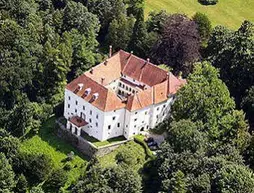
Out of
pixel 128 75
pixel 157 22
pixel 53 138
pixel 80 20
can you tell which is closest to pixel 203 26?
pixel 157 22

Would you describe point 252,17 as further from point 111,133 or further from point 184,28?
point 111,133

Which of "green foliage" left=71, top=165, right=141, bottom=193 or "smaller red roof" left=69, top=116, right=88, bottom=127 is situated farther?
"smaller red roof" left=69, top=116, right=88, bottom=127

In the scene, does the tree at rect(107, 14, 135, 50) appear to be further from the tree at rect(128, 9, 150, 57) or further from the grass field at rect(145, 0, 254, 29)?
the grass field at rect(145, 0, 254, 29)

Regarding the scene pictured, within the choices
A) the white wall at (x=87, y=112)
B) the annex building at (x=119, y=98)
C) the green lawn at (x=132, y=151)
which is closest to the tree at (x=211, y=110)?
the annex building at (x=119, y=98)

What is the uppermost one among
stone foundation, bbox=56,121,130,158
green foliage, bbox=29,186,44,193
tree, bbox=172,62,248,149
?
tree, bbox=172,62,248,149

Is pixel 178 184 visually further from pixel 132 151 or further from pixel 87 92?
pixel 87 92

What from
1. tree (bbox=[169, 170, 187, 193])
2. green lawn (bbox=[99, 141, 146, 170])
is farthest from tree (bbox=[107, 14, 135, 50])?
tree (bbox=[169, 170, 187, 193])

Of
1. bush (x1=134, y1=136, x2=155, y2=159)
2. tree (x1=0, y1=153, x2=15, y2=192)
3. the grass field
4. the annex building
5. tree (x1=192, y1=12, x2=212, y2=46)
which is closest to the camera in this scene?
tree (x1=0, y1=153, x2=15, y2=192)

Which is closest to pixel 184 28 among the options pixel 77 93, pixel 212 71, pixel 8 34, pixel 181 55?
pixel 181 55
